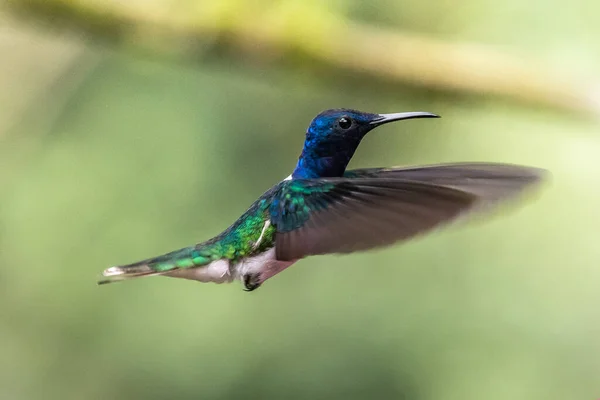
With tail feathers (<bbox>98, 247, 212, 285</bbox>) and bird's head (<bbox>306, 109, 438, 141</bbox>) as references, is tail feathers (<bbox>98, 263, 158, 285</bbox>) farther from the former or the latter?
bird's head (<bbox>306, 109, 438, 141</bbox>)

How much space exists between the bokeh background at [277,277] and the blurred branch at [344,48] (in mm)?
964

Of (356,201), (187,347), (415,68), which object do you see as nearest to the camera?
(356,201)

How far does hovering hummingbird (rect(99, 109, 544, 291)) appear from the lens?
0.66 metres

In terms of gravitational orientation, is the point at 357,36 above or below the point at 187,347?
above

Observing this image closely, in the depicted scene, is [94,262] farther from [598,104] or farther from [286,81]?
[598,104]

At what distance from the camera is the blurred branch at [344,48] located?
150cm

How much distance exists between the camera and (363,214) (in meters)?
0.69

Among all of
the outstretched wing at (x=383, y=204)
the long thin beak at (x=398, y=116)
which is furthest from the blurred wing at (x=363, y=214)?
the long thin beak at (x=398, y=116)

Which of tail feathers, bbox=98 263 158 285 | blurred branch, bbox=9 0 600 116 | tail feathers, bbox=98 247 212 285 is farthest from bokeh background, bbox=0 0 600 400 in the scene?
tail feathers, bbox=98 263 158 285

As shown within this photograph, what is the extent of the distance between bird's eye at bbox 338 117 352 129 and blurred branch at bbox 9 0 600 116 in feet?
2.28

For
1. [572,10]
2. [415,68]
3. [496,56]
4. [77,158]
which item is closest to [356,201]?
[415,68]

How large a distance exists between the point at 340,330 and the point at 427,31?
3.58 ft

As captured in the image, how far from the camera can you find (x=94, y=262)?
107 inches

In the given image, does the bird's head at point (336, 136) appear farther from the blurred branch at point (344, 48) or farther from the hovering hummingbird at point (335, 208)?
the blurred branch at point (344, 48)
